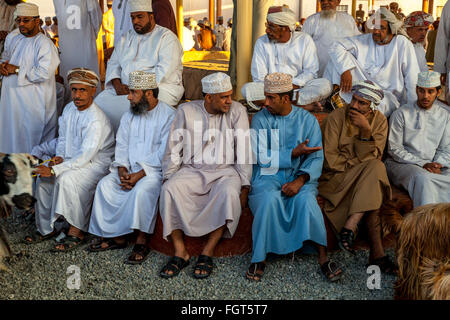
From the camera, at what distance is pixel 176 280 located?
428cm

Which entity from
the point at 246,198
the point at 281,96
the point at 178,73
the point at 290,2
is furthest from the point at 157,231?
the point at 290,2

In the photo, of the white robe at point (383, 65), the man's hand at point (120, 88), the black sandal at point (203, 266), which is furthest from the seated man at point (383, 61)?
the black sandal at point (203, 266)

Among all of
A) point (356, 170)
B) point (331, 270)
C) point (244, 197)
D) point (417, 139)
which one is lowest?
point (331, 270)

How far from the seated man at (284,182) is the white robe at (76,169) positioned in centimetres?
158

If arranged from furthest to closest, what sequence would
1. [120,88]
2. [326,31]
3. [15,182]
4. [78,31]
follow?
[78,31] < [326,31] < [120,88] < [15,182]

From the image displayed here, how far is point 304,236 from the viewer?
427 centimetres

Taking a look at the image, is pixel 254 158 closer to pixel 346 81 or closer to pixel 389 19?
pixel 346 81

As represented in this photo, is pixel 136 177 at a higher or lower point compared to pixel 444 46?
lower

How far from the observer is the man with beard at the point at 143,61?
6.07m

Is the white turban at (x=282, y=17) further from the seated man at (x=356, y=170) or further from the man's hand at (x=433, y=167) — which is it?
the man's hand at (x=433, y=167)

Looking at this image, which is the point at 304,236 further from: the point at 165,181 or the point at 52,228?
the point at 52,228

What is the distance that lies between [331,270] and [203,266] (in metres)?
1.03

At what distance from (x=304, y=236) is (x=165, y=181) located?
141cm

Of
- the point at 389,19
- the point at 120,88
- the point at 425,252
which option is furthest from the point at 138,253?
the point at 389,19
